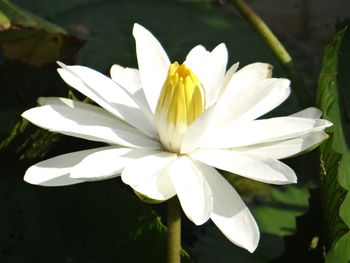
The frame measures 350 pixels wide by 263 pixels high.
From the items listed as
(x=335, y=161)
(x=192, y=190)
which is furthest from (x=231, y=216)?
(x=335, y=161)

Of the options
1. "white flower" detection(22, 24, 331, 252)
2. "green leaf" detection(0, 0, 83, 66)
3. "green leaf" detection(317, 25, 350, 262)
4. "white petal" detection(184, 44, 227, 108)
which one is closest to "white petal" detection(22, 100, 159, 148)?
"white flower" detection(22, 24, 331, 252)

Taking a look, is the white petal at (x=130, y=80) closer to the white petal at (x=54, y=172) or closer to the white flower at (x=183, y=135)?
the white flower at (x=183, y=135)

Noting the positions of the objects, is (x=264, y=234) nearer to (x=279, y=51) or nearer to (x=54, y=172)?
(x=279, y=51)

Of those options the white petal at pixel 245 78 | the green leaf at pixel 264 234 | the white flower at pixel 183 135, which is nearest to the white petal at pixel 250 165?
the white flower at pixel 183 135

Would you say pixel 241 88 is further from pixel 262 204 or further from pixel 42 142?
pixel 262 204

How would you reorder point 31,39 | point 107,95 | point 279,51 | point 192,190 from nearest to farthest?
point 192,190 < point 107,95 < point 279,51 < point 31,39
